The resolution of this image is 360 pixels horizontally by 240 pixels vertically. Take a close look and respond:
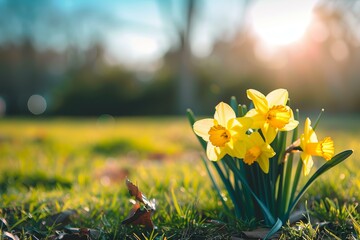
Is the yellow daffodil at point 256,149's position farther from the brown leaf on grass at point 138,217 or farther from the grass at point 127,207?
the brown leaf on grass at point 138,217

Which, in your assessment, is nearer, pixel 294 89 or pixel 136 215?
pixel 136 215

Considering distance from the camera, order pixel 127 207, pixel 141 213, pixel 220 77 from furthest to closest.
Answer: pixel 220 77 < pixel 127 207 < pixel 141 213

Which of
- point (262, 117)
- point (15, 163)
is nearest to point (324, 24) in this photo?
point (15, 163)

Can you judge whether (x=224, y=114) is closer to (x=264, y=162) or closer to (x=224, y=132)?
(x=224, y=132)

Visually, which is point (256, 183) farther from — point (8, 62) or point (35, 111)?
point (8, 62)

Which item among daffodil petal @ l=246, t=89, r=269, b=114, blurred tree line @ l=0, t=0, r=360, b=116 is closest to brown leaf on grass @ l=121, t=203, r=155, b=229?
daffodil petal @ l=246, t=89, r=269, b=114

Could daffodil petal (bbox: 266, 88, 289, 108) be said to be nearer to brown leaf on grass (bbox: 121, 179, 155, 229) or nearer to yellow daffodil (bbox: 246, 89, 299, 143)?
yellow daffodil (bbox: 246, 89, 299, 143)

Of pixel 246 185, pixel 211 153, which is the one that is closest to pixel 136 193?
pixel 211 153
